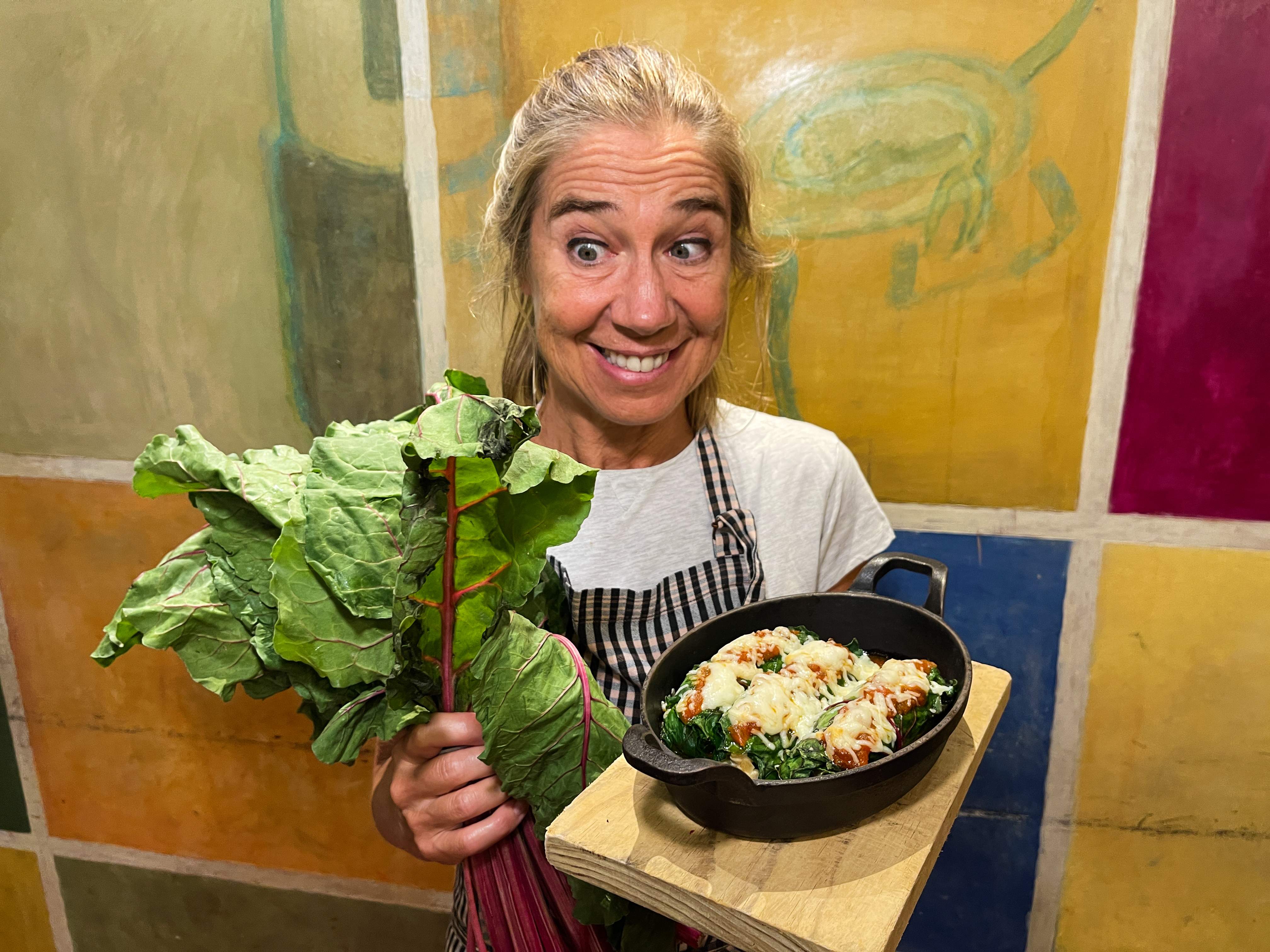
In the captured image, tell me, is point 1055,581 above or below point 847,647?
below

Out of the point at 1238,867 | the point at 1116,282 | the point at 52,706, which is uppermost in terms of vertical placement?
the point at 1116,282

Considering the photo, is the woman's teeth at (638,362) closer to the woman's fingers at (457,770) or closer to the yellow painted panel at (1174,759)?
the woman's fingers at (457,770)

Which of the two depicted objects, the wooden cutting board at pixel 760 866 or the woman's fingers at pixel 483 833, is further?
the woman's fingers at pixel 483 833

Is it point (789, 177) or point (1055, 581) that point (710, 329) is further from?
point (1055, 581)

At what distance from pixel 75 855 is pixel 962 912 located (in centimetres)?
202

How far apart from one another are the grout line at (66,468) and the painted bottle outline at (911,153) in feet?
4.57

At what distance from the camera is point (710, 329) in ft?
3.70

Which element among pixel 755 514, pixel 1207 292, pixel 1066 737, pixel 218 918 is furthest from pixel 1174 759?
pixel 218 918

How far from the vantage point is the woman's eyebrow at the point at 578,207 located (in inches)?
41.2

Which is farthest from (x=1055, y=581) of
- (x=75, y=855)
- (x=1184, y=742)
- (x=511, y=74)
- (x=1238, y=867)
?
(x=75, y=855)

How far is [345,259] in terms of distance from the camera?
4.75 feet

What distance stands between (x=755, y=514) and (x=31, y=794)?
1.87m

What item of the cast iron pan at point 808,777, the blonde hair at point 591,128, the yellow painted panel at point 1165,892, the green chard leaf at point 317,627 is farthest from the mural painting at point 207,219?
the yellow painted panel at point 1165,892

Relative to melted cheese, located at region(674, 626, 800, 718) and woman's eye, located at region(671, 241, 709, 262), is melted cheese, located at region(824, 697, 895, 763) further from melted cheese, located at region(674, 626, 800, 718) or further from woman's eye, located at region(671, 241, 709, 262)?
woman's eye, located at region(671, 241, 709, 262)
